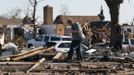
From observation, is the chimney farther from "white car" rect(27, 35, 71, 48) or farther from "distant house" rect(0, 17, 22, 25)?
"white car" rect(27, 35, 71, 48)

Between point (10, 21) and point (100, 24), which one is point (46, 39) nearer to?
point (100, 24)

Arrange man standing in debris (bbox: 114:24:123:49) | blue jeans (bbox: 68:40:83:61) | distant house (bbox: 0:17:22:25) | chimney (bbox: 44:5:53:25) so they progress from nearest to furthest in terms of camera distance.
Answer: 1. blue jeans (bbox: 68:40:83:61)
2. man standing in debris (bbox: 114:24:123:49)
3. chimney (bbox: 44:5:53:25)
4. distant house (bbox: 0:17:22:25)

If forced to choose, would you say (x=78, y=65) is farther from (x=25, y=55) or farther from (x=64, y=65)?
(x=25, y=55)

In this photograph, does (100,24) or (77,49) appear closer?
(77,49)

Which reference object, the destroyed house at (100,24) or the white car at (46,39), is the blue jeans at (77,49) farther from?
the destroyed house at (100,24)

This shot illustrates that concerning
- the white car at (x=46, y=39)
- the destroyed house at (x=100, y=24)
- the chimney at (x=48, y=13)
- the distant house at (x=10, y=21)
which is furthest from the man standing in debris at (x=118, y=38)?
the distant house at (x=10, y=21)

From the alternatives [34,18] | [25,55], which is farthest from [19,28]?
[25,55]

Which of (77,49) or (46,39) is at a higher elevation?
(77,49)

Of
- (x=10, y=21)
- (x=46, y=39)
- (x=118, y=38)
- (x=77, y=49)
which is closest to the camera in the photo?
(x=77, y=49)

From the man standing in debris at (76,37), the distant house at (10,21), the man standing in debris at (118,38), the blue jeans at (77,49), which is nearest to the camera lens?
the man standing in debris at (76,37)

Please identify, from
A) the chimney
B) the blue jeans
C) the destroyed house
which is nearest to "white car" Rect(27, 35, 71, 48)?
the destroyed house

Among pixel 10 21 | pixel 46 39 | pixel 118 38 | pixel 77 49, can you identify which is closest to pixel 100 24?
pixel 46 39

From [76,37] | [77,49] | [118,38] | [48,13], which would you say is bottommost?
[77,49]

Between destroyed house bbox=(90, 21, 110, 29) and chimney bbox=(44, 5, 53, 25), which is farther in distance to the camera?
chimney bbox=(44, 5, 53, 25)
